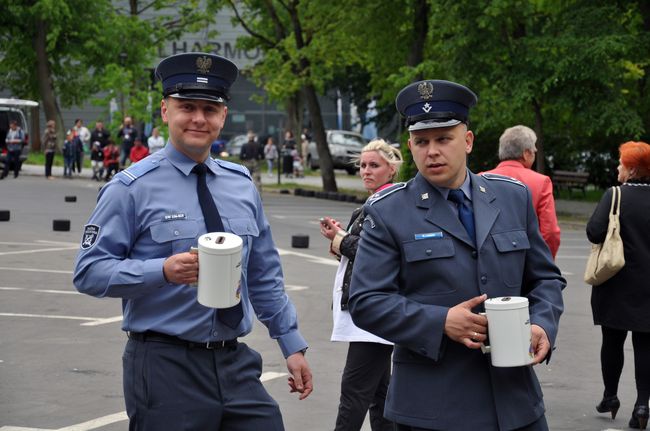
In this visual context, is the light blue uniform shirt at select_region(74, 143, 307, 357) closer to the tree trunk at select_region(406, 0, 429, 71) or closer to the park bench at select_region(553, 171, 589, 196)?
the tree trunk at select_region(406, 0, 429, 71)

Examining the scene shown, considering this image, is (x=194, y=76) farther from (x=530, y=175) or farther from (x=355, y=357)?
(x=530, y=175)

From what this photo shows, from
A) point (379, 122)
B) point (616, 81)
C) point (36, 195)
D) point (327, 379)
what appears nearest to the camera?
point (327, 379)

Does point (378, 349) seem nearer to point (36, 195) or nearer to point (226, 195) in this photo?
point (226, 195)

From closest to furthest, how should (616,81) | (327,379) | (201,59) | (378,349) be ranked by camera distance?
(201,59)
(378,349)
(327,379)
(616,81)

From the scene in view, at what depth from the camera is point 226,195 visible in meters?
4.88

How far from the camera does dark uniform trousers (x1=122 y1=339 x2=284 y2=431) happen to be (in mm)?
4574

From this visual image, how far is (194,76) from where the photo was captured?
4.82 metres

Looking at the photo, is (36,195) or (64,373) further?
(36,195)

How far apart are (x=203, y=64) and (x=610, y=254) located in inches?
171

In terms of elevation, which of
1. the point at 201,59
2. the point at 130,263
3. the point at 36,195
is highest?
the point at 201,59

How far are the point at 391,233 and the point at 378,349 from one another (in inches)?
111

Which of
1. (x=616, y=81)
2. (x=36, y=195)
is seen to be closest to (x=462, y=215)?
(x=616, y=81)

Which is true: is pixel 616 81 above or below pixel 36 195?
above

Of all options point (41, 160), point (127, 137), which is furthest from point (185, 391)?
point (41, 160)
